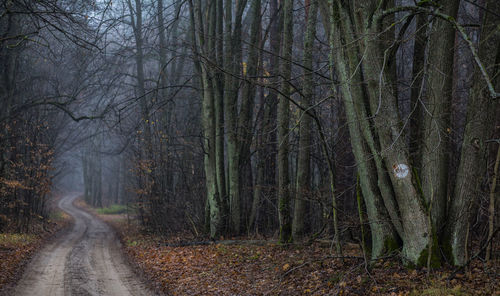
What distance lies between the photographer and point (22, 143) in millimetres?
19672

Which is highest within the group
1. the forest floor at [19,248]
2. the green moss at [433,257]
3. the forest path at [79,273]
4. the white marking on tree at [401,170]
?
the white marking on tree at [401,170]

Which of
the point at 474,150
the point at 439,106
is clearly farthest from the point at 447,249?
the point at 439,106

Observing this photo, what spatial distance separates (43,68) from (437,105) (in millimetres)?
22140

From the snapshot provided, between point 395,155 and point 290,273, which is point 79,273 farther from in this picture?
point 395,155

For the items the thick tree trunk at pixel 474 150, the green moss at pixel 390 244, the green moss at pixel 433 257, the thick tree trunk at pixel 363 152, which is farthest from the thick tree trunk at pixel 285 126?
the thick tree trunk at pixel 474 150

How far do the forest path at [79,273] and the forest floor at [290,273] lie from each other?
2.00 feet

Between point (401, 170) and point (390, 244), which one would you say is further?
point (390, 244)

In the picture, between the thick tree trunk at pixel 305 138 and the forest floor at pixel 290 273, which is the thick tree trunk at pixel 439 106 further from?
the thick tree trunk at pixel 305 138

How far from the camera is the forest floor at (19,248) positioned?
9.51 metres

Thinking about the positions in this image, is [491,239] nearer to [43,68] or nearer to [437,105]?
[437,105]

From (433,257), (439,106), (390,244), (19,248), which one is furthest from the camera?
(19,248)

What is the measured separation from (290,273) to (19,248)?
9.88 metres

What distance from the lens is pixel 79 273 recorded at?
10.3 metres

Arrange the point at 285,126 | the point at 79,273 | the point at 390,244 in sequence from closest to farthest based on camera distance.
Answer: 1. the point at 390,244
2. the point at 79,273
3. the point at 285,126
